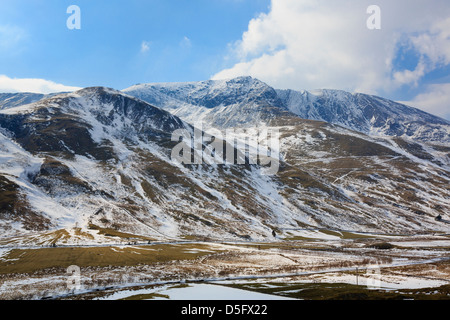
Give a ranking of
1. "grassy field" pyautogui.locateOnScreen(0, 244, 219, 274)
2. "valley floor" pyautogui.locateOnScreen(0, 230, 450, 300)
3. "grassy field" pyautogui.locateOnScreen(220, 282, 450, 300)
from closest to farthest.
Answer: "grassy field" pyautogui.locateOnScreen(220, 282, 450, 300) < "valley floor" pyautogui.locateOnScreen(0, 230, 450, 300) < "grassy field" pyautogui.locateOnScreen(0, 244, 219, 274)

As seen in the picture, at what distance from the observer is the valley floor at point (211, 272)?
4975 cm

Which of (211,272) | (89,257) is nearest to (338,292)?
(211,272)

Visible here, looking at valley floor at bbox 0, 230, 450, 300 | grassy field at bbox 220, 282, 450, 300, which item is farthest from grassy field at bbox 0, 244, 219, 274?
grassy field at bbox 220, 282, 450, 300

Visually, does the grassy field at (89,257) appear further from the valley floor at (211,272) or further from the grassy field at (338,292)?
the grassy field at (338,292)

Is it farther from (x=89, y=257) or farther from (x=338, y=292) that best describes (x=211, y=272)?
(x=89, y=257)

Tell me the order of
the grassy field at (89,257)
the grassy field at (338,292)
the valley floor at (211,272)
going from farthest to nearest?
1. the grassy field at (89,257)
2. the valley floor at (211,272)
3. the grassy field at (338,292)

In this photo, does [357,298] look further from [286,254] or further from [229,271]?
[286,254]

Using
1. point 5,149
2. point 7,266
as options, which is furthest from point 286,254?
point 5,149

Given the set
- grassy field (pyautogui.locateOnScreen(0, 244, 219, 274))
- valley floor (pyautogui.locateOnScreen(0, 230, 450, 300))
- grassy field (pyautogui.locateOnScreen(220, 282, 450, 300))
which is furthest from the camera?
grassy field (pyautogui.locateOnScreen(0, 244, 219, 274))

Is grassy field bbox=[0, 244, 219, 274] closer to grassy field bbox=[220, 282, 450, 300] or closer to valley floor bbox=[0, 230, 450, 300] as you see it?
valley floor bbox=[0, 230, 450, 300]

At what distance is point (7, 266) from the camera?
211ft

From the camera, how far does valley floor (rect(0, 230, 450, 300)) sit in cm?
4975

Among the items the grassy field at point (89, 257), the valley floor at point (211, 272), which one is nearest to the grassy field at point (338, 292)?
the valley floor at point (211, 272)
